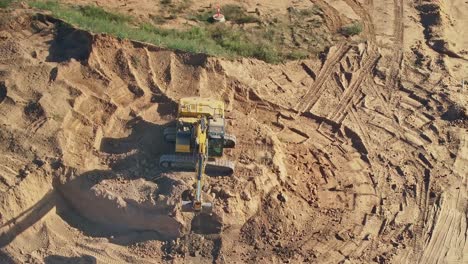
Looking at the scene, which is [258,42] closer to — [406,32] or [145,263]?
[406,32]

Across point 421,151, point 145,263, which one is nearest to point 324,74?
point 421,151

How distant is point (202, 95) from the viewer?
66.9ft

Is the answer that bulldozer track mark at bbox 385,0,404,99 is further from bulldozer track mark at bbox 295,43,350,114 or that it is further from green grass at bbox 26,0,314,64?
green grass at bbox 26,0,314,64

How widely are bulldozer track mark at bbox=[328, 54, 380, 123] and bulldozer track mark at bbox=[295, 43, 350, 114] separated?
76 cm

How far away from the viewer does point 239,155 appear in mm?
18562

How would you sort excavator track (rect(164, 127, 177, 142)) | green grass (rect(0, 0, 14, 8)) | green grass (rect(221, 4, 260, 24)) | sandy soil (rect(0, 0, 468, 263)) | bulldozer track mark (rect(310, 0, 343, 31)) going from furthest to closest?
bulldozer track mark (rect(310, 0, 343, 31)) < green grass (rect(221, 4, 260, 24)) < green grass (rect(0, 0, 14, 8)) < excavator track (rect(164, 127, 177, 142)) < sandy soil (rect(0, 0, 468, 263))

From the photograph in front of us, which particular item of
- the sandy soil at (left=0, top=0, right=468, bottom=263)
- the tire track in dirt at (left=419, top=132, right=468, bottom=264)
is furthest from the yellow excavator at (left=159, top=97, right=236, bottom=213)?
the tire track in dirt at (left=419, top=132, right=468, bottom=264)

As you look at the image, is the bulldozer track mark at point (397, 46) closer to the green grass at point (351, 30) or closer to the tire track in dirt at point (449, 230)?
the green grass at point (351, 30)

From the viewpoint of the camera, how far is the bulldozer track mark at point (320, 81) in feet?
71.3

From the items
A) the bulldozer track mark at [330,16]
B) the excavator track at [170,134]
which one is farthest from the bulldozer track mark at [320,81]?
the excavator track at [170,134]

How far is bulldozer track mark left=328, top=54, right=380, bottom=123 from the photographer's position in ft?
70.8

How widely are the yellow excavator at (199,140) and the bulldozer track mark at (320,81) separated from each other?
13.2ft

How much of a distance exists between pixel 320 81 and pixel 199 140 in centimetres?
683

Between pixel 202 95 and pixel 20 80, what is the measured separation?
5.18 metres
